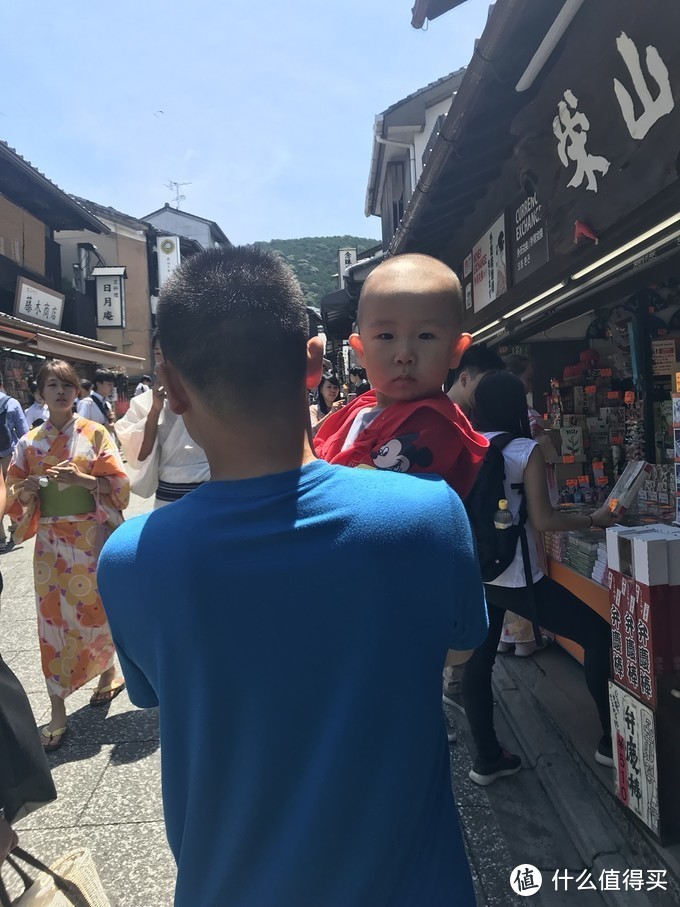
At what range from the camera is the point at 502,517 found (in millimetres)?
3059

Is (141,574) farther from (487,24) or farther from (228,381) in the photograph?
(487,24)

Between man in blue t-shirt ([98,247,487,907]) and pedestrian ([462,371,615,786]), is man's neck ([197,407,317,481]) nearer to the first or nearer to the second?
man in blue t-shirt ([98,247,487,907])

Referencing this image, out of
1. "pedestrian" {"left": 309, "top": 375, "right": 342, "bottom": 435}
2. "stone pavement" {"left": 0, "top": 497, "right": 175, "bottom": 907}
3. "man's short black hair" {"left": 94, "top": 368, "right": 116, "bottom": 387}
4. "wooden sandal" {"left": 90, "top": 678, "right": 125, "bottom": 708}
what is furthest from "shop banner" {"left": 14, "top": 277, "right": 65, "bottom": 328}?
"wooden sandal" {"left": 90, "top": 678, "right": 125, "bottom": 708}

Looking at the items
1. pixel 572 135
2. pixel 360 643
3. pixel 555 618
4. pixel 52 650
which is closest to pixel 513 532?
pixel 555 618

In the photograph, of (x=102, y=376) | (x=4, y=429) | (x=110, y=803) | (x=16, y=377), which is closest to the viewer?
(x=110, y=803)

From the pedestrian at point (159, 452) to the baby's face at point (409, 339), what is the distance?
2371mm

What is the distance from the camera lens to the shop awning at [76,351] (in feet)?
49.4

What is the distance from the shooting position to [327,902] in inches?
39.1

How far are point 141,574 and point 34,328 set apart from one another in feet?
51.6

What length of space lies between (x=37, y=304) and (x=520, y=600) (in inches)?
728

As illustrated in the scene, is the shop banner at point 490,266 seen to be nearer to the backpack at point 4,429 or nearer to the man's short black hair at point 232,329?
the man's short black hair at point 232,329

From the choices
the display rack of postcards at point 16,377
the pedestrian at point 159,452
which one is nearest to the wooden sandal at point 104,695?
the pedestrian at point 159,452

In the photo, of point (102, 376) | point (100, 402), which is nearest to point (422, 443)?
point (100, 402)

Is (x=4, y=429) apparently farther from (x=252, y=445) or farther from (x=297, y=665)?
(x=297, y=665)
